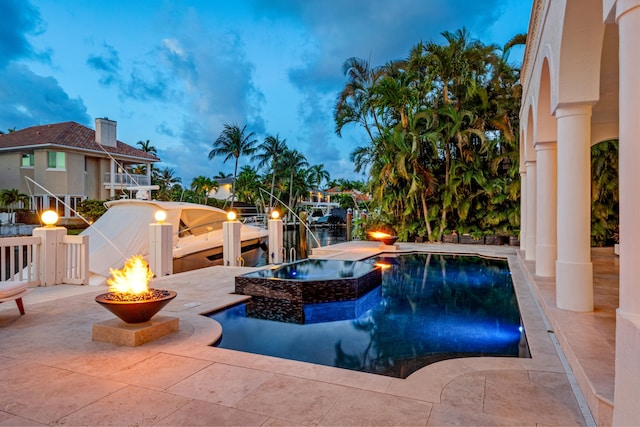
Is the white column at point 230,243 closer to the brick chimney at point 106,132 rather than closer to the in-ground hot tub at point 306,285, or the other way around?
the in-ground hot tub at point 306,285

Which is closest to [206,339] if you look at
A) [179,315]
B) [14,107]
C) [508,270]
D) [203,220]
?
[179,315]

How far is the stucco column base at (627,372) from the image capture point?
7.31ft

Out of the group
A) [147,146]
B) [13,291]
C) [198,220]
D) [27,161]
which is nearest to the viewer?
[13,291]

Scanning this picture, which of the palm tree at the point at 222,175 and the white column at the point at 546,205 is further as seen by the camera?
the palm tree at the point at 222,175

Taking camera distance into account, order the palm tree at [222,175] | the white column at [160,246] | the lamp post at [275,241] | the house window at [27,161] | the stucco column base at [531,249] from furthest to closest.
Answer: the palm tree at [222,175], the house window at [27,161], the lamp post at [275,241], the stucco column base at [531,249], the white column at [160,246]

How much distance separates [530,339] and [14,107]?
81633mm

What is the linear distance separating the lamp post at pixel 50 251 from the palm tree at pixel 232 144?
2808 cm

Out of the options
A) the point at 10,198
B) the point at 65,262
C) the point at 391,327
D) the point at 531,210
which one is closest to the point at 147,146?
the point at 10,198

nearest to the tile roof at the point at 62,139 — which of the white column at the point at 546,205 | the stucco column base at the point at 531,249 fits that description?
the stucco column base at the point at 531,249

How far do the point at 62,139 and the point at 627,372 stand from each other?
1129 inches

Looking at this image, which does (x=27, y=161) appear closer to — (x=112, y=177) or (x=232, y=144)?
(x=112, y=177)

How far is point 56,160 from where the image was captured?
2450 cm

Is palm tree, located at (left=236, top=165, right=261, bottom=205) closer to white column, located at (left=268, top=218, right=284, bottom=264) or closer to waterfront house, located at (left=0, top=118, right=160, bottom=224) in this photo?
waterfront house, located at (left=0, top=118, right=160, bottom=224)

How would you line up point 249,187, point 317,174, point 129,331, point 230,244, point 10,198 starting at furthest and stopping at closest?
point 317,174, point 249,187, point 10,198, point 230,244, point 129,331
